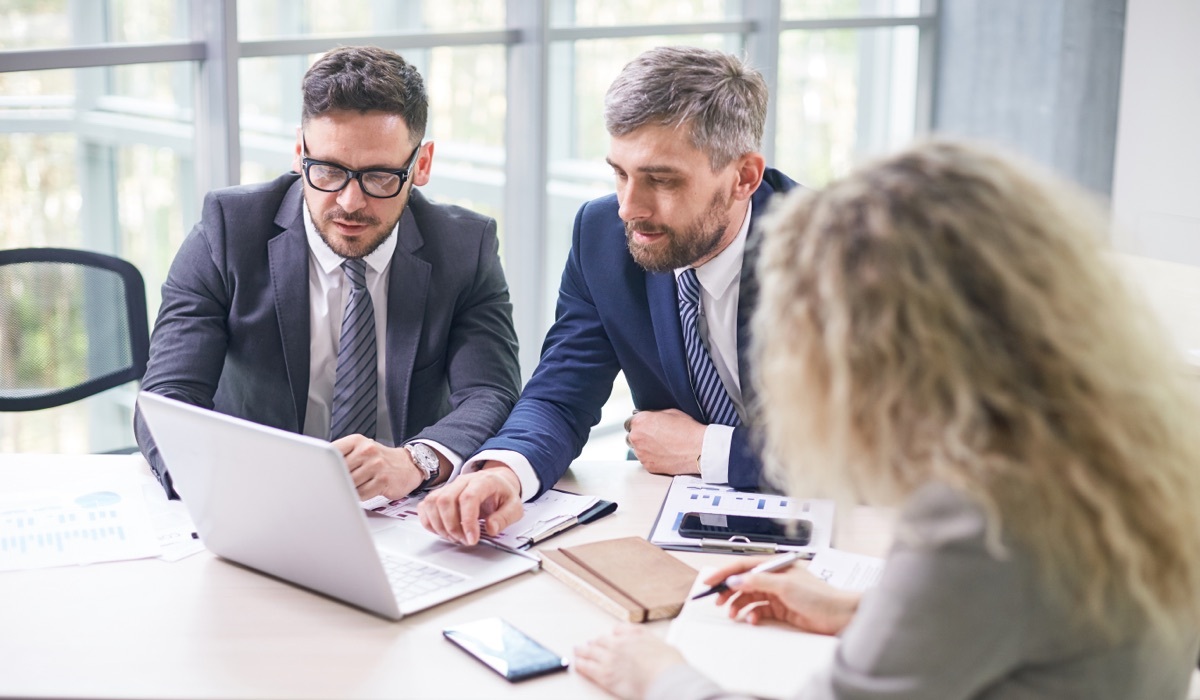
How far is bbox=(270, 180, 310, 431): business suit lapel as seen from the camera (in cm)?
228

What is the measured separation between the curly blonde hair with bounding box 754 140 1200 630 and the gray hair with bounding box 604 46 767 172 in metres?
1.07

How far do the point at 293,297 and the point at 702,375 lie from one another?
800 millimetres

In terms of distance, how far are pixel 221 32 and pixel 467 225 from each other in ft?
3.64

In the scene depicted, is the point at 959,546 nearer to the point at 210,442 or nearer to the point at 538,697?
the point at 538,697

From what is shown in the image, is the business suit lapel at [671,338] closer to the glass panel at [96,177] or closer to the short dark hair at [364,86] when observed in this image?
the short dark hair at [364,86]

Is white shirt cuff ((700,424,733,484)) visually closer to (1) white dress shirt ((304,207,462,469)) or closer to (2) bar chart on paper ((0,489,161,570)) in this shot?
(1) white dress shirt ((304,207,462,469))

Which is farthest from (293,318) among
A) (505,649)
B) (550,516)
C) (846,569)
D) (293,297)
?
(846,569)

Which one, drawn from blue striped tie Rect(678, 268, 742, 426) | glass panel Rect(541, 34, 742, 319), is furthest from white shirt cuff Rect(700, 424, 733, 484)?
glass panel Rect(541, 34, 742, 319)

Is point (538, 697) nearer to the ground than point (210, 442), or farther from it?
nearer to the ground

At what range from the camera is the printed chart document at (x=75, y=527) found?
67.4 inches

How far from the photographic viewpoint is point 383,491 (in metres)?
1.88

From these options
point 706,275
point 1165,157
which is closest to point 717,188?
point 706,275

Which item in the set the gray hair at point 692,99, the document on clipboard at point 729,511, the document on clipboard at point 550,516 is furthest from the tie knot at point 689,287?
the document on clipboard at point 550,516

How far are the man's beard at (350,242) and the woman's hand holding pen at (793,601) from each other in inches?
41.9
